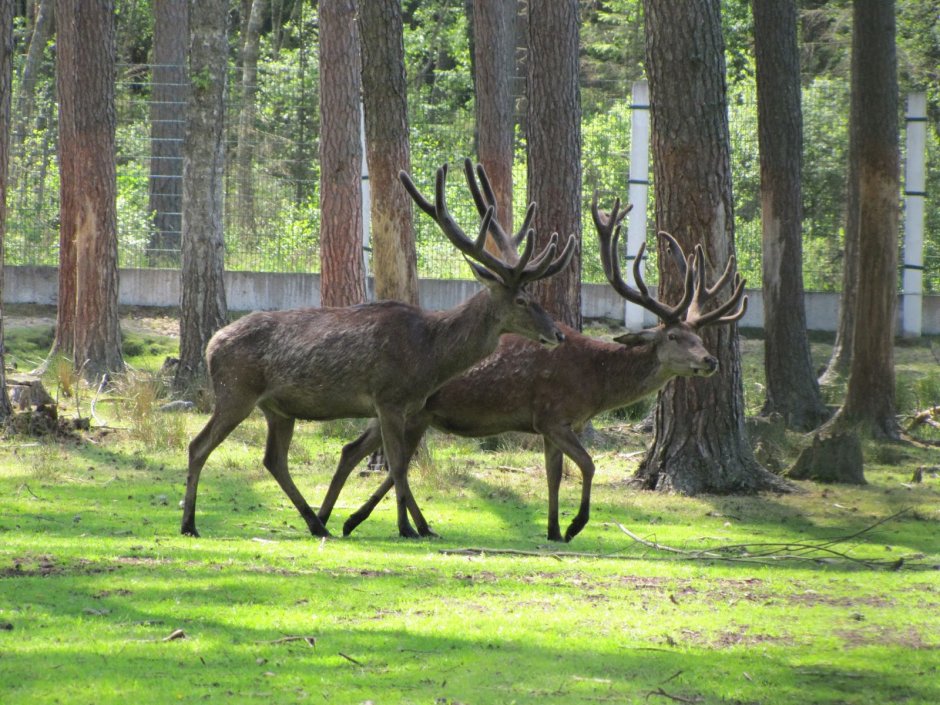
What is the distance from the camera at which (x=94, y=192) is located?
20.8m

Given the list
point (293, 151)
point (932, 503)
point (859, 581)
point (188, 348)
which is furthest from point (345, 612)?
point (293, 151)

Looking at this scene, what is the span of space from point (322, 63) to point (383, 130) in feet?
21.2

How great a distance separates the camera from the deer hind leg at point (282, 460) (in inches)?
431

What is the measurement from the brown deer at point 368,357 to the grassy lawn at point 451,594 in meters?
0.71

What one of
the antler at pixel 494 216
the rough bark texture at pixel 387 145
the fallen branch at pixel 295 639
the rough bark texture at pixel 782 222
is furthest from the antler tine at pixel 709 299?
the fallen branch at pixel 295 639

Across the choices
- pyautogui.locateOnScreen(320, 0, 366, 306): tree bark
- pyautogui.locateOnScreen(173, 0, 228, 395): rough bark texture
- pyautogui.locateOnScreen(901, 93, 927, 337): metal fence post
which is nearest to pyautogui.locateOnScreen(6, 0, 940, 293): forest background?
pyautogui.locateOnScreen(901, 93, 927, 337): metal fence post

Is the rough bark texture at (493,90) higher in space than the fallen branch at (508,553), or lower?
higher

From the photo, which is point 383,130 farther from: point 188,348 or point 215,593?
point 215,593

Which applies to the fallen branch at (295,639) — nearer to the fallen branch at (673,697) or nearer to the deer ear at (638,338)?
the fallen branch at (673,697)

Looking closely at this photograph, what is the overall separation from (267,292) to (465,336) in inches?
591

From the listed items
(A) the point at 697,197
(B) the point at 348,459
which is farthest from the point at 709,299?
(B) the point at 348,459

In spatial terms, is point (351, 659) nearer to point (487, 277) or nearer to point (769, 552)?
point (769, 552)

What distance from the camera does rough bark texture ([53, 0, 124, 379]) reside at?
2053 cm

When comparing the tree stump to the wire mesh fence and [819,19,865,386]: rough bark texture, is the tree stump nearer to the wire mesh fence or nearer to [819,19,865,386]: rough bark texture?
[819,19,865,386]: rough bark texture
